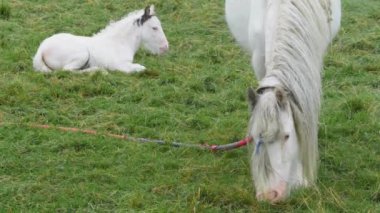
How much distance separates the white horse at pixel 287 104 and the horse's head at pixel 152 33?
3.07 m

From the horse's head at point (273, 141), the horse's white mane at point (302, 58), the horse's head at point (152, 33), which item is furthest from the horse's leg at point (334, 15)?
the horse's head at point (152, 33)

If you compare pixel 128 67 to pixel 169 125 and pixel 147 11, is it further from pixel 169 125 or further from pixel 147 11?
pixel 169 125

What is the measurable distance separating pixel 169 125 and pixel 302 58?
1.75 meters

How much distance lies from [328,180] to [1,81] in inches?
122

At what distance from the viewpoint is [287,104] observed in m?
3.41

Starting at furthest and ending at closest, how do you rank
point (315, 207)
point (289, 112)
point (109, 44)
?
point (109, 44), point (315, 207), point (289, 112)

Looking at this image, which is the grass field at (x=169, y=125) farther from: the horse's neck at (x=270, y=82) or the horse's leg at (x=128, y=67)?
the horse's neck at (x=270, y=82)

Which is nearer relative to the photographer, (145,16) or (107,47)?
(107,47)

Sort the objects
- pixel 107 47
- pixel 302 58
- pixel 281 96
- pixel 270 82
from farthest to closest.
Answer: pixel 107 47
pixel 302 58
pixel 270 82
pixel 281 96

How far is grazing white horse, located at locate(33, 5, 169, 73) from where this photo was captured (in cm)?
649

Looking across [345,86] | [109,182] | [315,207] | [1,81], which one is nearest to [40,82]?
[1,81]

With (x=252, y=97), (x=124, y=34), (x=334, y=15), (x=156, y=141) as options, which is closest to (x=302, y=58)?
(x=252, y=97)

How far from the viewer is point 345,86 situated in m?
5.99

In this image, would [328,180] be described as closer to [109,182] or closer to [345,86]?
[109,182]
